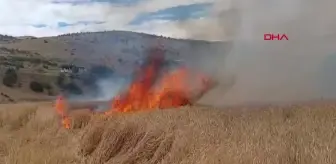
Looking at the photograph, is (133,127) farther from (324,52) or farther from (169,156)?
(324,52)

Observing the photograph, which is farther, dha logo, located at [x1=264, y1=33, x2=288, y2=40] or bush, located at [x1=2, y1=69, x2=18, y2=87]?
bush, located at [x1=2, y1=69, x2=18, y2=87]

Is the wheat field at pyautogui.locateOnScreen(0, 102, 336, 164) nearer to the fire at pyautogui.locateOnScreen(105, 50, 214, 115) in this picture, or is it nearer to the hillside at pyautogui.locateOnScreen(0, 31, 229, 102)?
the fire at pyautogui.locateOnScreen(105, 50, 214, 115)

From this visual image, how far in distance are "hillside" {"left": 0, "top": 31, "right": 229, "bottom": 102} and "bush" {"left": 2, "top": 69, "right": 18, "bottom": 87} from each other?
0.60m

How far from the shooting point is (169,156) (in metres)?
11.0

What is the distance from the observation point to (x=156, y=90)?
29203 millimetres

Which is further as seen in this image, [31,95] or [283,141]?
[31,95]

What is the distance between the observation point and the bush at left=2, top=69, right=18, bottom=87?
291 feet

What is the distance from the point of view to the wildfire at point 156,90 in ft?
88.2

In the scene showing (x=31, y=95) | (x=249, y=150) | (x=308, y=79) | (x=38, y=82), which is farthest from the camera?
(x=38, y=82)

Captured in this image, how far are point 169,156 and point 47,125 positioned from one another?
12.1m

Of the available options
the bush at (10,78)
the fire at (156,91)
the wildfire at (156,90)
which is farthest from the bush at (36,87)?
the fire at (156,91)

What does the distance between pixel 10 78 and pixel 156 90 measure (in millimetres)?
65885

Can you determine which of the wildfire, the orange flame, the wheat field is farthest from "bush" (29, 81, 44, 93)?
the wheat field

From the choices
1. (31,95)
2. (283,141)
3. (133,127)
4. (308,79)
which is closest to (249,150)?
(283,141)
